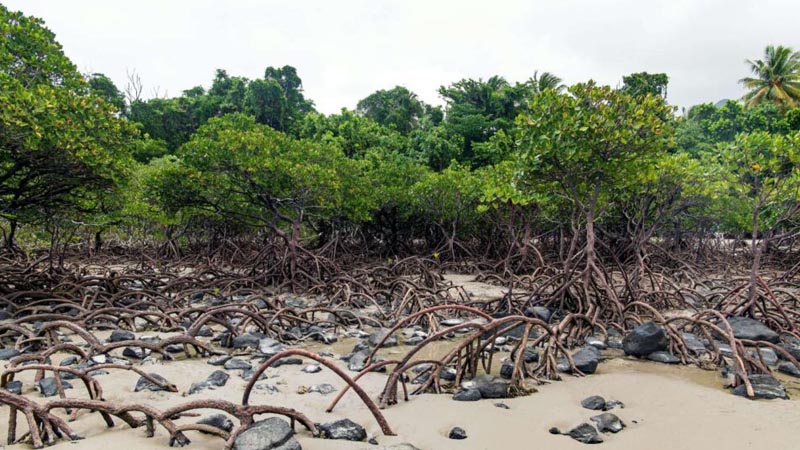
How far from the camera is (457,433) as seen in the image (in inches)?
145

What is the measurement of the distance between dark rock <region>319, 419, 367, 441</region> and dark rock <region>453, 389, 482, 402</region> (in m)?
1.09

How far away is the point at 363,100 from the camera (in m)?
36.3

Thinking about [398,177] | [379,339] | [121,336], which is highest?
[398,177]

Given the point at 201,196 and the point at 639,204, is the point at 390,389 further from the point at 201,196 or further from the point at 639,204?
the point at 639,204

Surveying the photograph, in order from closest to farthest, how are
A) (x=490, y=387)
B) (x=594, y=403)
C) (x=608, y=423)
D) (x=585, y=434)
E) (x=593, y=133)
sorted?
(x=585, y=434) < (x=608, y=423) < (x=594, y=403) < (x=490, y=387) < (x=593, y=133)

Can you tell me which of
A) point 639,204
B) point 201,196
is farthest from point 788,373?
point 201,196

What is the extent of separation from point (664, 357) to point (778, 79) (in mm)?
35843

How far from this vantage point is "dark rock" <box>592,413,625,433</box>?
3766mm

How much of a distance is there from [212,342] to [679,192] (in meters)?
12.3

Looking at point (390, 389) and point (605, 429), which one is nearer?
point (605, 429)

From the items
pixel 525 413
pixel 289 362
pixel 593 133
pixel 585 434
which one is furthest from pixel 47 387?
pixel 593 133

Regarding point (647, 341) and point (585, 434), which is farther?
point (647, 341)

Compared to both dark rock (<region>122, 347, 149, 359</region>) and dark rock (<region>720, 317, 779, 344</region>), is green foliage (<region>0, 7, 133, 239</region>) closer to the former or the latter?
dark rock (<region>122, 347, 149, 359</region>)

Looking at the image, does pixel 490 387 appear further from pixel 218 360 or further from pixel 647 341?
pixel 218 360
